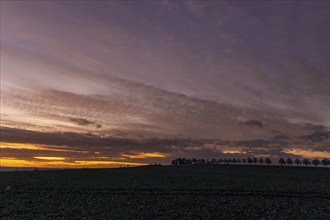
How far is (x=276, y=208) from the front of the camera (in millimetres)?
39344

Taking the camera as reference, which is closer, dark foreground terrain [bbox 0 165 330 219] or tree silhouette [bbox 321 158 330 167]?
dark foreground terrain [bbox 0 165 330 219]


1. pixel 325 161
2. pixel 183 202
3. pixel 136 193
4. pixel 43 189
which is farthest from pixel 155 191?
pixel 325 161

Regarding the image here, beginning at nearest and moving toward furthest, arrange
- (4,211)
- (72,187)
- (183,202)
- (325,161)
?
1. (4,211)
2. (183,202)
3. (72,187)
4. (325,161)

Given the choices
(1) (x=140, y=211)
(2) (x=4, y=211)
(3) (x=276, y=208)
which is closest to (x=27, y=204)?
(2) (x=4, y=211)

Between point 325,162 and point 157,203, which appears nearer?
point 157,203

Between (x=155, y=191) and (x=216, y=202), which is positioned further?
(x=155, y=191)

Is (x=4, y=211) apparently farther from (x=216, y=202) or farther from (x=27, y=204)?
(x=216, y=202)

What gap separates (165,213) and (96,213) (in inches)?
274

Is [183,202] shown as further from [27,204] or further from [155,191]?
[27,204]

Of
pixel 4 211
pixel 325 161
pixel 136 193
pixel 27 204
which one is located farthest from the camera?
pixel 325 161

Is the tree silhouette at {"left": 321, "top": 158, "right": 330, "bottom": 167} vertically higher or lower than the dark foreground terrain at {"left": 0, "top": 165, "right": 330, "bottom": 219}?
higher

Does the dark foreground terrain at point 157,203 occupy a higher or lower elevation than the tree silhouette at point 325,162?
lower

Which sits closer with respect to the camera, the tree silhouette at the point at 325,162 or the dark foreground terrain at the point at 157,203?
the dark foreground terrain at the point at 157,203

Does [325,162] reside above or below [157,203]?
above
